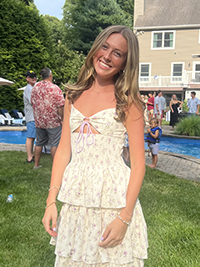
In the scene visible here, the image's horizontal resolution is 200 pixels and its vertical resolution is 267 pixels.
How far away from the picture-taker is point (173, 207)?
3.95m

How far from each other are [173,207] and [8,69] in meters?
14.8

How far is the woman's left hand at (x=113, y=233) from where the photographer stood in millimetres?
1339

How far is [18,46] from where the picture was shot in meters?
16.7

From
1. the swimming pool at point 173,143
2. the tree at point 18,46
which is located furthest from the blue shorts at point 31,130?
the tree at point 18,46

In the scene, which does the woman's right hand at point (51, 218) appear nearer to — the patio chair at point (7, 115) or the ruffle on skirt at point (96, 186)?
the ruffle on skirt at point (96, 186)

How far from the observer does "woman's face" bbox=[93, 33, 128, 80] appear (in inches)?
56.5

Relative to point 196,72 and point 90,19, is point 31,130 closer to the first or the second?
point 196,72

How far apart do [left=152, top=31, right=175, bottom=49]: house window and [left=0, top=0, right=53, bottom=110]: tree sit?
42.8 ft

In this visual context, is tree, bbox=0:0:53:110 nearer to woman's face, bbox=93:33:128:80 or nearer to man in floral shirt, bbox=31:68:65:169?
man in floral shirt, bbox=31:68:65:169

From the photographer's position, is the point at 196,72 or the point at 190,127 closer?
the point at 190,127

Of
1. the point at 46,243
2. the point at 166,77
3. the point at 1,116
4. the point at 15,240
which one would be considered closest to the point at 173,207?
the point at 46,243

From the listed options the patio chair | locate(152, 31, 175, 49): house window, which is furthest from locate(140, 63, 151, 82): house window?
the patio chair

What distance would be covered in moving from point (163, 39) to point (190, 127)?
655 inches

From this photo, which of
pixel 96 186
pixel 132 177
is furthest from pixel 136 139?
pixel 96 186
